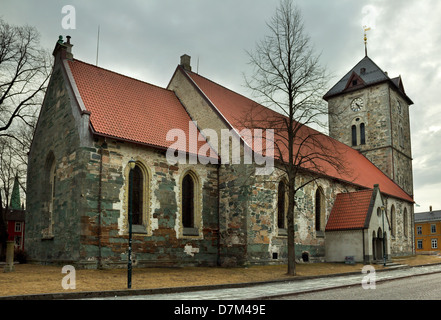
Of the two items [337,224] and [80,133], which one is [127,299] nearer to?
[80,133]

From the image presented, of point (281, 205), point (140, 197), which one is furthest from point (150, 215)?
point (281, 205)

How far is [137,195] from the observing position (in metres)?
19.7

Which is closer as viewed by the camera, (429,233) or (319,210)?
→ (319,210)

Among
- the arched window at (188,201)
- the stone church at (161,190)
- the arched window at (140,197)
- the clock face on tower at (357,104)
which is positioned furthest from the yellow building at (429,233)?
the arched window at (140,197)

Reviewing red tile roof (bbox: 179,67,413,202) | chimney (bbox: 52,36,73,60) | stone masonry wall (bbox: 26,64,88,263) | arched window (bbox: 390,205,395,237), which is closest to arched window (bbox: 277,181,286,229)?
red tile roof (bbox: 179,67,413,202)

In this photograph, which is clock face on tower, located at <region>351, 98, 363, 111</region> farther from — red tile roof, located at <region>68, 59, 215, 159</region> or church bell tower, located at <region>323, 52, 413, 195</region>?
red tile roof, located at <region>68, 59, 215, 159</region>

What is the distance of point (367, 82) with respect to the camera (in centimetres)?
4197

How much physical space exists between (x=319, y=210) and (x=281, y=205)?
185 inches

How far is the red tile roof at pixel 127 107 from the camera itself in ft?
64.4

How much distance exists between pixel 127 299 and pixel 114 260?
700 centimetres

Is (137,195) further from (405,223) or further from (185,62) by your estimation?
(405,223)

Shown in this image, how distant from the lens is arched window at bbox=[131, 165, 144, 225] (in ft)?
64.0

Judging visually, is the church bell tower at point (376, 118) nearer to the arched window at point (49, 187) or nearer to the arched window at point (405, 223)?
the arched window at point (405, 223)

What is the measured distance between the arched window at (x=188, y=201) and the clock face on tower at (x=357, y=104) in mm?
26062
